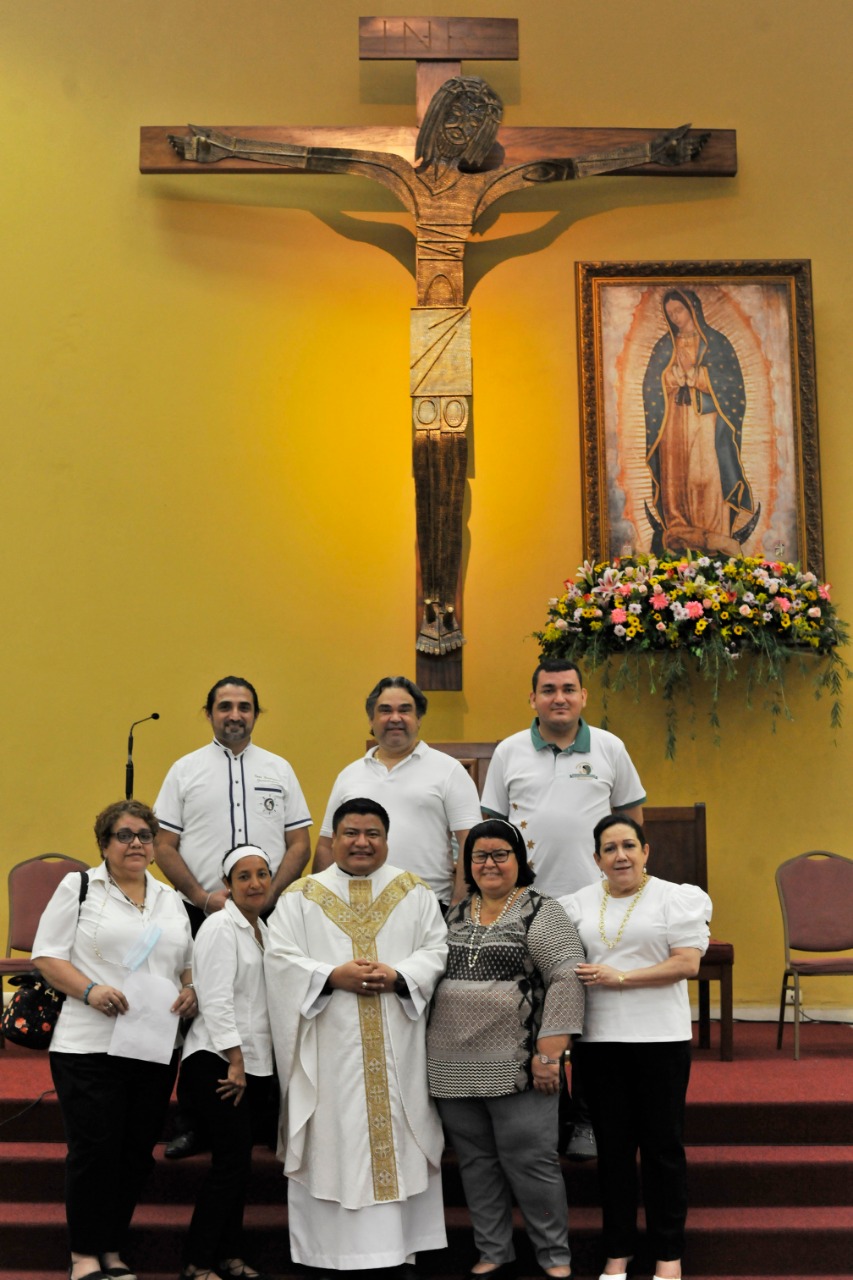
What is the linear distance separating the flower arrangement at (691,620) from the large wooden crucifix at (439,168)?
1.74 feet

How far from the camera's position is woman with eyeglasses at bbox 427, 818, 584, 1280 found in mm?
3451

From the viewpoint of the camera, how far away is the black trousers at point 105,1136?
3445 mm

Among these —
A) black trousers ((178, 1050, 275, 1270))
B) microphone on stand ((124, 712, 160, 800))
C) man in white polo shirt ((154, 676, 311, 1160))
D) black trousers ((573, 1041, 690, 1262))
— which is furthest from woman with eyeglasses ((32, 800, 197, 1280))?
black trousers ((573, 1041, 690, 1262))

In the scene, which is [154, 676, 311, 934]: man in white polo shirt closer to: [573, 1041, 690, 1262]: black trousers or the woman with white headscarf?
the woman with white headscarf

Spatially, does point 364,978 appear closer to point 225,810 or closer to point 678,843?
point 225,810

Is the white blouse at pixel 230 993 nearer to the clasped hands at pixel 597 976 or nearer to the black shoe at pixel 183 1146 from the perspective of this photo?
the black shoe at pixel 183 1146

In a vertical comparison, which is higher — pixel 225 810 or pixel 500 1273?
pixel 225 810

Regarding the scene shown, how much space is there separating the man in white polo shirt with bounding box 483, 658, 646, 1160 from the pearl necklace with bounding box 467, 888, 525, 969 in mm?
368

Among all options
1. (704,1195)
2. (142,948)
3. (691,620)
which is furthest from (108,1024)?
(691,620)

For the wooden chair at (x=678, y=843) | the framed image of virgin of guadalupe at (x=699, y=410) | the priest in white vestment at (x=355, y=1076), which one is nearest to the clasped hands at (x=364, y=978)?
the priest in white vestment at (x=355, y=1076)

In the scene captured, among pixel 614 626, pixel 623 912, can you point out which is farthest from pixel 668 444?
pixel 623 912

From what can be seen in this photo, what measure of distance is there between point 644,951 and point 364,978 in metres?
0.72

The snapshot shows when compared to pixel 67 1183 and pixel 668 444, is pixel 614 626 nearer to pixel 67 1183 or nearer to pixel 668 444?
pixel 668 444

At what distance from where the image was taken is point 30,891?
5570mm
